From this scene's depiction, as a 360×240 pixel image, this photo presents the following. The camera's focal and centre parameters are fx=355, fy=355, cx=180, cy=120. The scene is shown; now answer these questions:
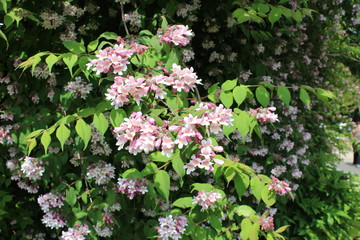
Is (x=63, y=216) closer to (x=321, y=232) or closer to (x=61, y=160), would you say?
(x=61, y=160)

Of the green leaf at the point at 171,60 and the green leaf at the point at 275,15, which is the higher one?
the green leaf at the point at 275,15

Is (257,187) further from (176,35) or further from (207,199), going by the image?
(176,35)

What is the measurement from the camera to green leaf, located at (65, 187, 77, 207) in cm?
199

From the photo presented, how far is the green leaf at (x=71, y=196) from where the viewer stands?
199 centimetres

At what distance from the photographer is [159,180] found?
5.15 ft

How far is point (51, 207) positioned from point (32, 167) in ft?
0.87

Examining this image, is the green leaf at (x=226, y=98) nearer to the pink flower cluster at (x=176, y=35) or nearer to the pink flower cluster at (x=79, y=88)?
the pink flower cluster at (x=176, y=35)

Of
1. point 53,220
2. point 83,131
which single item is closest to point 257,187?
point 83,131

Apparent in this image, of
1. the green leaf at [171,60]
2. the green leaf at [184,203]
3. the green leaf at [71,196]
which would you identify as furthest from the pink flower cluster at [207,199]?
the green leaf at [71,196]

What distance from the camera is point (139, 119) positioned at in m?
1.30

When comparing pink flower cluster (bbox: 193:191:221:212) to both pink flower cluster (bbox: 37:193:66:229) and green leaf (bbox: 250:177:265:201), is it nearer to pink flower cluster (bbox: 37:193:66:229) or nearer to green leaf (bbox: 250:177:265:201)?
green leaf (bbox: 250:177:265:201)

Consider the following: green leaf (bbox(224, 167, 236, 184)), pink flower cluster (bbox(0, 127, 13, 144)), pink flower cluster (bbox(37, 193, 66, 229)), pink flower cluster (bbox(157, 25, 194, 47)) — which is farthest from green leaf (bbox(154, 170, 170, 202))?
pink flower cluster (bbox(0, 127, 13, 144))

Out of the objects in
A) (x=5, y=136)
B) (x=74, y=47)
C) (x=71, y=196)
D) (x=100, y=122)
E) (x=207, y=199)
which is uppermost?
(x=74, y=47)

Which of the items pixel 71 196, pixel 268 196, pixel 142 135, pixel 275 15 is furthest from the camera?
pixel 275 15
